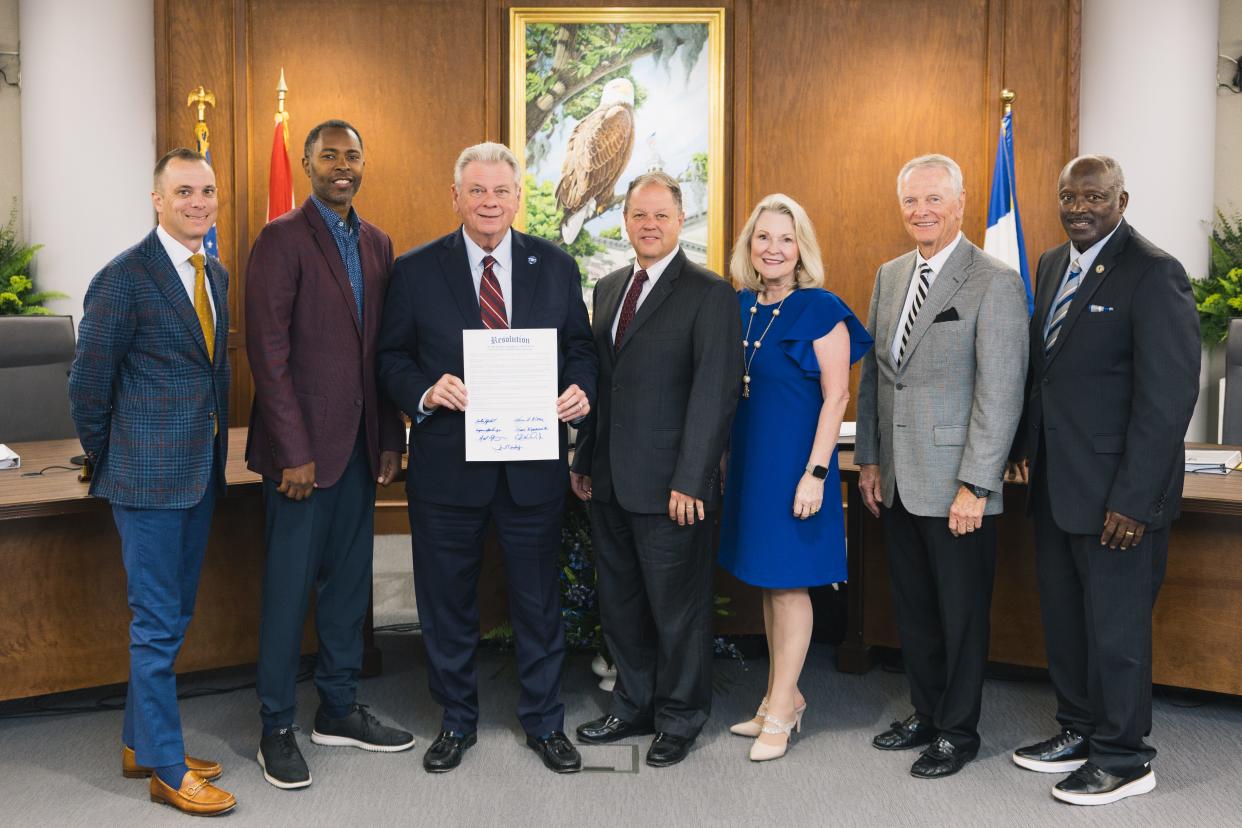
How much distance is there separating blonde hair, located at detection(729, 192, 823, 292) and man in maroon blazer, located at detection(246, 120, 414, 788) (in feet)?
3.14

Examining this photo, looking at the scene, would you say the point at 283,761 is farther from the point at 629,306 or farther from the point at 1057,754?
the point at 1057,754

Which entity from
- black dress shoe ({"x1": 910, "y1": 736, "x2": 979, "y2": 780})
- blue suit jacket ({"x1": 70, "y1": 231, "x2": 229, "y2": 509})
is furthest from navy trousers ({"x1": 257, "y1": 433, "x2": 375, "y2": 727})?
black dress shoe ({"x1": 910, "y1": 736, "x2": 979, "y2": 780})

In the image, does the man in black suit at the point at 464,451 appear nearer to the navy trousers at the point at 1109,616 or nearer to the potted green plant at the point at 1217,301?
the navy trousers at the point at 1109,616

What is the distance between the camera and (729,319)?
2.66 metres

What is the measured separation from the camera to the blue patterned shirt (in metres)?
2.66

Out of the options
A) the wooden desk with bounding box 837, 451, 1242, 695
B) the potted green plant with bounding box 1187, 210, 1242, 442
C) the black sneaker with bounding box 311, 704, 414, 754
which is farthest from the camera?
the potted green plant with bounding box 1187, 210, 1242, 442

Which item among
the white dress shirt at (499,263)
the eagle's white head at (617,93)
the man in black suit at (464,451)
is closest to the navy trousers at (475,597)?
the man in black suit at (464,451)

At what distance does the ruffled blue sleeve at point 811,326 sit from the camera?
2.71 metres

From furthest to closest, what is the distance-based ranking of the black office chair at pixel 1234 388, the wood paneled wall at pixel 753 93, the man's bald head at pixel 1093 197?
1. the wood paneled wall at pixel 753 93
2. the black office chair at pixel 1234 388
3. the man's bald head at pixel 1093 197

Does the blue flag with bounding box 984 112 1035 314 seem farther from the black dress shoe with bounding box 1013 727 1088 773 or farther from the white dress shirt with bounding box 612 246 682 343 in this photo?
the white dress shirt with bounding box 612 246 682 343

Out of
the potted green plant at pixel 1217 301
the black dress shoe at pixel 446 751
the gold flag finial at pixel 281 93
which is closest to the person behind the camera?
the black dress shoe at pixel 446 751

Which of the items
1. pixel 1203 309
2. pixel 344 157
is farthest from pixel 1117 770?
pixel 1203 309

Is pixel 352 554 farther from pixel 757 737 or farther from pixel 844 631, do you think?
pixel 844 631

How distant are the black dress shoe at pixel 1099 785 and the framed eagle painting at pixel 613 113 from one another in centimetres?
373
